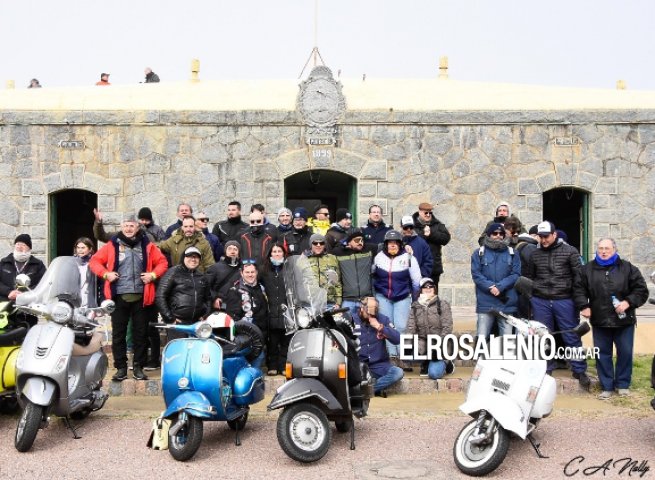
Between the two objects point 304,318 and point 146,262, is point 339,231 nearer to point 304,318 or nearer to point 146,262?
point 146,262

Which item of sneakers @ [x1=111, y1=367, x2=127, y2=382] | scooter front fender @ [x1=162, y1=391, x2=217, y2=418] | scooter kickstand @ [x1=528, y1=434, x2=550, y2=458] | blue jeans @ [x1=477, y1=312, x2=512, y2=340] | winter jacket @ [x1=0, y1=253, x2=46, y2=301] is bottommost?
scooter kickstand @ [x1=528, y1=434, x2=550, y2=458]

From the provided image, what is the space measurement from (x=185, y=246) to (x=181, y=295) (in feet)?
3.80

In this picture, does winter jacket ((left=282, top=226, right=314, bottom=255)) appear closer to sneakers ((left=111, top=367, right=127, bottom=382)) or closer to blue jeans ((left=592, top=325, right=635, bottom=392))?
sneakers ((left=111, top=367, right=127, bottom=382))

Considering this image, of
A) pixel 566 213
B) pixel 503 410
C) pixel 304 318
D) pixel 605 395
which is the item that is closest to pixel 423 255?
pixel 605 395

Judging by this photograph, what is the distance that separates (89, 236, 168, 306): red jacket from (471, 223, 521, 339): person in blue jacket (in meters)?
3.17

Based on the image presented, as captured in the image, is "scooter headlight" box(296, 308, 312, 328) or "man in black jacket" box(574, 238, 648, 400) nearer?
"scooter headlight" box(296, 308, 312, 328)

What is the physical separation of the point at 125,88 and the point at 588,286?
25.5 ft

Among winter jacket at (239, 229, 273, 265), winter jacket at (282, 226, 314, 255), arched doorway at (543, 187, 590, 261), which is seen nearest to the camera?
winter jacket at (239, 229, 273, 265)

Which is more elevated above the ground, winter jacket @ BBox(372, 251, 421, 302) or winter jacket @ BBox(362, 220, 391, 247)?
winter jacket @ BBox(362, 220, 391, 247)

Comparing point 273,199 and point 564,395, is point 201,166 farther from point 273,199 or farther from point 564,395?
point 564,395

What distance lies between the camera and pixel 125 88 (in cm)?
1253

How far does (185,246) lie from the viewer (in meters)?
8.60

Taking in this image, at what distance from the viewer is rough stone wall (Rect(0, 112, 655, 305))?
468 inches

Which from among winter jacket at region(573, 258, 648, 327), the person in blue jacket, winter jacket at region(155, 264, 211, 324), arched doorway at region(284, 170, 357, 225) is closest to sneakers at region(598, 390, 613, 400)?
winter jacket at region(573, 258, 648, 327)
